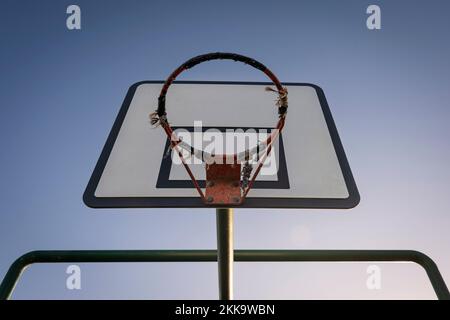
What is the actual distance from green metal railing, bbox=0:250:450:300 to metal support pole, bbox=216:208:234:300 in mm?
354

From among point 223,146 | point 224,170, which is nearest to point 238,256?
point 223,146

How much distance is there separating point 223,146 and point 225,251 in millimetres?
439

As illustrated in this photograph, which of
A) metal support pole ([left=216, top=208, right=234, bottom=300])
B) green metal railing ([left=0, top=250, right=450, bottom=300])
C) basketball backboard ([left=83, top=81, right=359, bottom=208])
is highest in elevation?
basketball backboard ([left=83, top=81, right=359, bottom=208])

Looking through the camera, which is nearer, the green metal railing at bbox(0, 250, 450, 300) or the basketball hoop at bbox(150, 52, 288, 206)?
the basketball hoop at bbox(150, 52, 288, 206)

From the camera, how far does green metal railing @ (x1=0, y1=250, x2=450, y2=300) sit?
80.7 inches

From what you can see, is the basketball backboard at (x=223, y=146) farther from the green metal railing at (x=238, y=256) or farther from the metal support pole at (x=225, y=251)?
the green metal railing at (x=238, y=256)

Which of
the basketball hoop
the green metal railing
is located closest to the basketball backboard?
the basketball hoop

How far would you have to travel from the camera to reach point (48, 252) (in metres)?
2.05

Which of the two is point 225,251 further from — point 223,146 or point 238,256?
point 238,256

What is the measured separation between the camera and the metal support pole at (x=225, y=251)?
4.74ft

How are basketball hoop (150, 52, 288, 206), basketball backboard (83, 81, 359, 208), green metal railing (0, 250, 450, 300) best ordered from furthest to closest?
1. green metal railing (0, 250, 450, 300)
2. basketball backboard (83, 81, 359, 208)
3. basketball hoop (150, 52, 288, 206)

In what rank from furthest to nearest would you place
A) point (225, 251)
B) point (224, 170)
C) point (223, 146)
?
1. point (223, 146)
2. point (225, 251)
3. point (224, 170)

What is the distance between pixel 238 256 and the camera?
2064mm

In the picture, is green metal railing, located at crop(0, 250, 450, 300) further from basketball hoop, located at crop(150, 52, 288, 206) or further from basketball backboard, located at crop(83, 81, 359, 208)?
basketball hoop, located at crop(150, 52, 288, 206)
